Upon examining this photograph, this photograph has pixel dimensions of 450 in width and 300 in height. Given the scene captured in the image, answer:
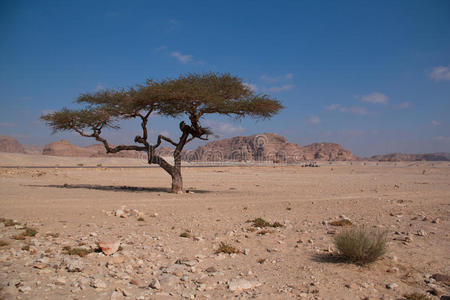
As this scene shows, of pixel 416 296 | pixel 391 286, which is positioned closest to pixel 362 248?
pixel 391 286

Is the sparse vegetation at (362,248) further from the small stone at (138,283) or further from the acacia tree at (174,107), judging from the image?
the acacia tree at (174,107)

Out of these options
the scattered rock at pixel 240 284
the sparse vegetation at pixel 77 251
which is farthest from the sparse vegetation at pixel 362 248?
the sparse vegetation at pixel 77 251

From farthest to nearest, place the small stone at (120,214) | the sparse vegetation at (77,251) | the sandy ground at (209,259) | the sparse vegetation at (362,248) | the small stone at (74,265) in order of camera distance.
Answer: the small stone at (120,214)
the sparse vegetation at (77,251)
the sparse vegetation at (362,248)
the small stone at (74,265)
the sandy ground at (209,259)

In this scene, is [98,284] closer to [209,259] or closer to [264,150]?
[209,259]

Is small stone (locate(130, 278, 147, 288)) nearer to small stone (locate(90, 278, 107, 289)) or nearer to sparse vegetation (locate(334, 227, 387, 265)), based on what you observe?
small stone (locate(90, 278, 107, 289))

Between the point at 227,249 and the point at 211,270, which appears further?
the point at 227,249

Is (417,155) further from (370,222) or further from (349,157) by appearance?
(370,222)

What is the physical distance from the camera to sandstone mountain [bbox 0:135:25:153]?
14625 cm

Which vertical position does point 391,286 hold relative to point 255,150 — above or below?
below

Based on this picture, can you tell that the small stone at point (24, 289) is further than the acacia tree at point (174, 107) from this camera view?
No

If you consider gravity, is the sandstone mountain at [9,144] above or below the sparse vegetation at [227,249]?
above

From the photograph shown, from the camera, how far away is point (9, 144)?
151 m

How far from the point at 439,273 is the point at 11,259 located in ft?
24.9

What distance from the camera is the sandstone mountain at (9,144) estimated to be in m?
146
